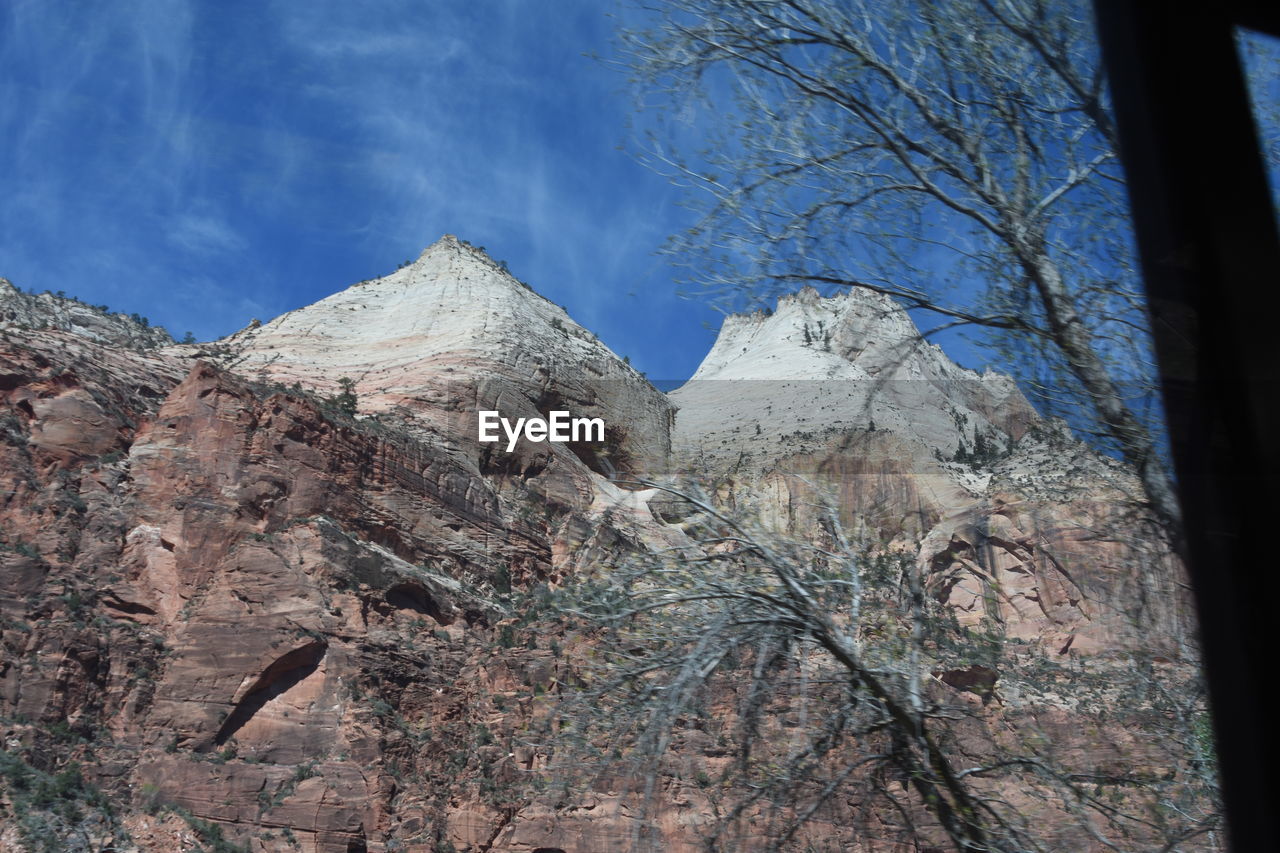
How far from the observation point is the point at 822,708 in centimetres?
721

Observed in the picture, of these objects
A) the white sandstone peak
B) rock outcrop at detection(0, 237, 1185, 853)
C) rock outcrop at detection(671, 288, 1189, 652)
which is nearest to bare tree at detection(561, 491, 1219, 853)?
rock outcrop at detection(671, 288, 1189, 652)

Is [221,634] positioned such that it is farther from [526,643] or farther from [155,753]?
[526,643]

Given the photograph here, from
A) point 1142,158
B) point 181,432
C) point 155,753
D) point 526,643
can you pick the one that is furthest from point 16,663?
point 1142,158

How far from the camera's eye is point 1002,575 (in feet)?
156

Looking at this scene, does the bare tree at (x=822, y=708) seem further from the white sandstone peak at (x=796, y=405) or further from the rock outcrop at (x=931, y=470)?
the white sandstone peak at (x=796, y=405)

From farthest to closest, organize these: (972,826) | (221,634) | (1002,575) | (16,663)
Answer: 1. (1002,575)
2. (221,634)
3. (16,663)
4. (972,826)

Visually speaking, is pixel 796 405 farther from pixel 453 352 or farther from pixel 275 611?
pixel 275 611

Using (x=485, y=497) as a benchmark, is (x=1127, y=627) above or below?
below

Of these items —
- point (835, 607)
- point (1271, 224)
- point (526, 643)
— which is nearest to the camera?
point (1271, 224)

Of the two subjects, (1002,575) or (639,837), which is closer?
(639,837)

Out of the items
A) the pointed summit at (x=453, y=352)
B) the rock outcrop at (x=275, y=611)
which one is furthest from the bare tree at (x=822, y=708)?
the pointed summit at (x=453, y=352)

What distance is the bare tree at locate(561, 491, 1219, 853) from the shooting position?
651 centimetres

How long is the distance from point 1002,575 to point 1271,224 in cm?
4639

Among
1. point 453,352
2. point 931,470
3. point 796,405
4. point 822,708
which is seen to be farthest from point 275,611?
point 796,405
